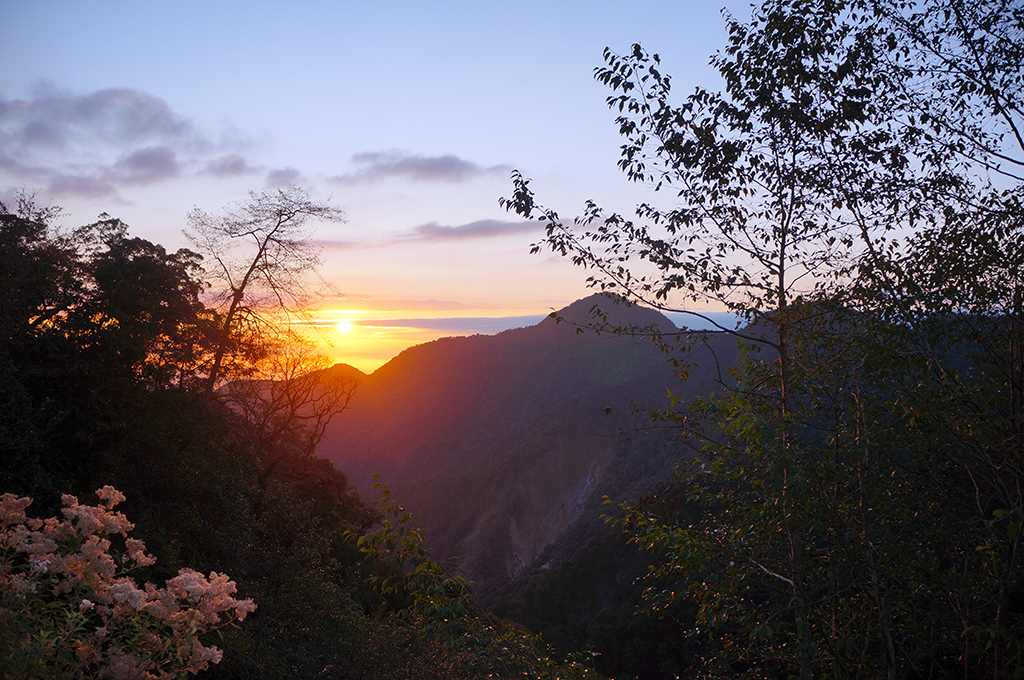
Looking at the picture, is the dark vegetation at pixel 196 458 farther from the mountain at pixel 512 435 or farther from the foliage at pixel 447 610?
the mountain at pixel 512 435

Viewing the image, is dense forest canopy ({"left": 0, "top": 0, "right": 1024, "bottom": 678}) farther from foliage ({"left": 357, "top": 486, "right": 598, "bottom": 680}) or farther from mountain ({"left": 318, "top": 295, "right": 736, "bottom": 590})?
mountain ({"left": 318, "top": 295, "right": 736, "bottom": 590})

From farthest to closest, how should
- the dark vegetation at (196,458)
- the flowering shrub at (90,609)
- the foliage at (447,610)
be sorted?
the dark vegetation at (196,458)
the foliage at (447,610)
the flowering shrub at (90,609)

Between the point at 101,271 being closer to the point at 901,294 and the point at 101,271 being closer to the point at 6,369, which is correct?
the point at 6,369

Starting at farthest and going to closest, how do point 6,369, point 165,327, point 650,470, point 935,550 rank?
1. point 650,470
2. point 165,327
3. point 6,369
4. point 935,550

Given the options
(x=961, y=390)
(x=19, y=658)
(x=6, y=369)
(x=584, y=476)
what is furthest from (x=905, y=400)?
(x=584, y=476)

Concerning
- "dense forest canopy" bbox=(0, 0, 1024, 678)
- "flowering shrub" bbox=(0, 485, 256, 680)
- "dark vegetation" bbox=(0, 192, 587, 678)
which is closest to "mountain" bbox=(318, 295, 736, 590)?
"dark vegetation" bbox=(0, 192, 587, 678)

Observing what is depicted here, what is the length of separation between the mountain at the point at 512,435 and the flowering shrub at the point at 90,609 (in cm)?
3943

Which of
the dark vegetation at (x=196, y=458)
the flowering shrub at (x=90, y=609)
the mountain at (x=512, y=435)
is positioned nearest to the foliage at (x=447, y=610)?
the dark vegetation at (x=196, y=458)

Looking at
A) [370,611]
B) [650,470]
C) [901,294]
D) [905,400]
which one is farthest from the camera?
[650,470]

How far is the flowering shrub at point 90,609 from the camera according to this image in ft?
10.4

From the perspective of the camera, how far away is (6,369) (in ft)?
34.8

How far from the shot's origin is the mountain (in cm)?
6341

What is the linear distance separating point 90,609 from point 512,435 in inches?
3324

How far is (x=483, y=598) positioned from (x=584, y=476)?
2359 centimetres
